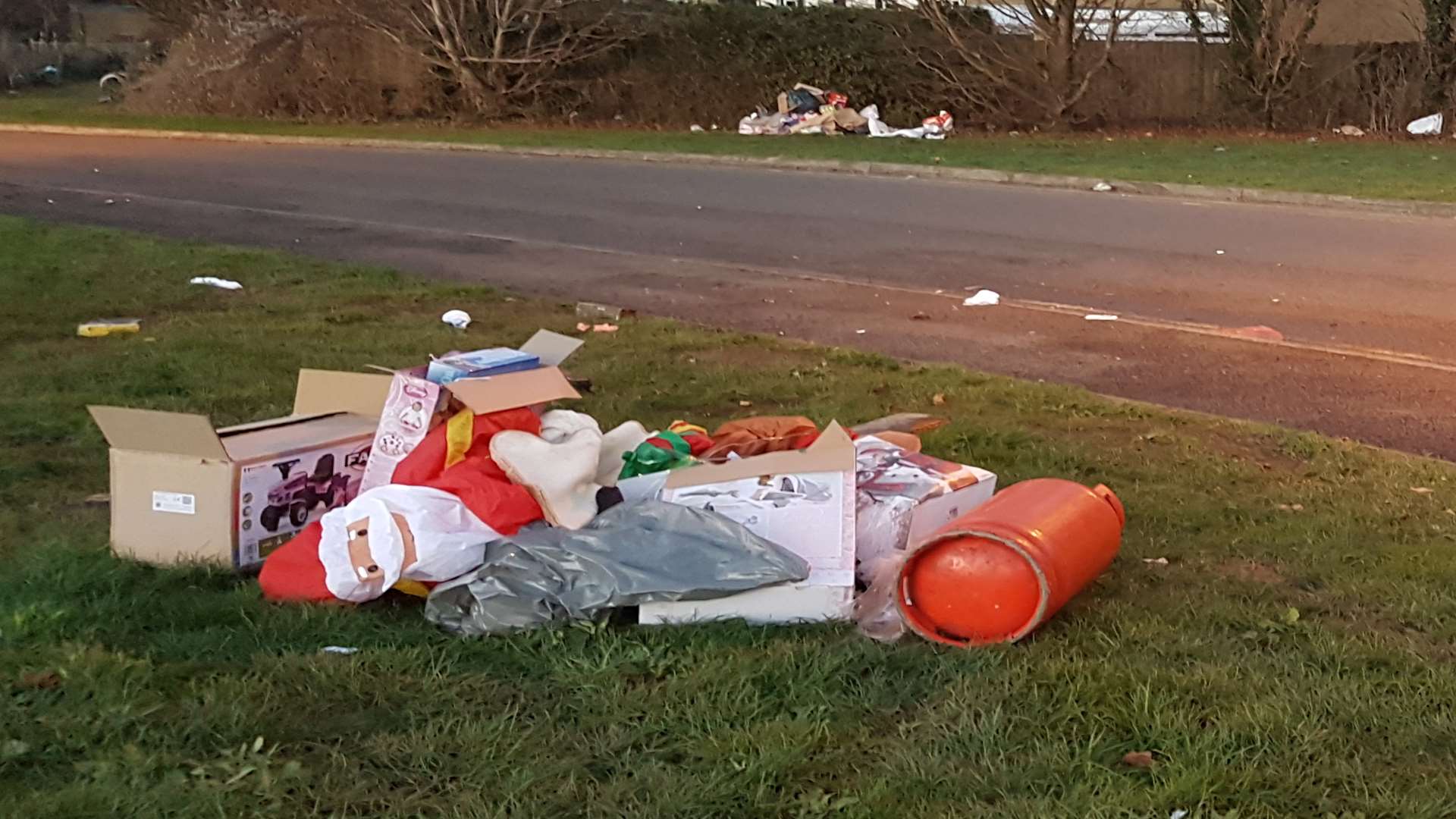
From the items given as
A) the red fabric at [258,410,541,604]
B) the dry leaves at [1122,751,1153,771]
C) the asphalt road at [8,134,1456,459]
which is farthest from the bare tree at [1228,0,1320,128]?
the dry leaves at [1122,751,1153,771]

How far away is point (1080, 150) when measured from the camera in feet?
73.7

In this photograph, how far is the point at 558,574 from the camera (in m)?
3.88

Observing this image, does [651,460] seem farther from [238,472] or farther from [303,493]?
[238,472]

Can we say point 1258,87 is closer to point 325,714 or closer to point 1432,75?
point 1432,75

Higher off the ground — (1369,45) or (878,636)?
(1369,45)

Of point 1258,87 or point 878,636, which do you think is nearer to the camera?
point 878,636

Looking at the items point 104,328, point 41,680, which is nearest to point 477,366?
point 41,680

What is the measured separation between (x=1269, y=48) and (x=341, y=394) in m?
25.6

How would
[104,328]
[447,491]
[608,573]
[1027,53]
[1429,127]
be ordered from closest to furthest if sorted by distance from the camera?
[608,573] → [447,491] → [104,328] → [1429,127] → [1027,53]

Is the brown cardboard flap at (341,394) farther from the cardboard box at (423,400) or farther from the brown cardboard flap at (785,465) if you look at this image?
the brown cardboard flap at (785,465)

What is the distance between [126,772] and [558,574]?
1.24 metres

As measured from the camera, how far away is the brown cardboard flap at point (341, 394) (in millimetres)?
4820

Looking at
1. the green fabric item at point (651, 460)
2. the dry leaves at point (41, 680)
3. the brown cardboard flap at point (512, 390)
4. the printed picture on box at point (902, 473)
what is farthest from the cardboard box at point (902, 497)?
the dry leaves at point (41, 680)

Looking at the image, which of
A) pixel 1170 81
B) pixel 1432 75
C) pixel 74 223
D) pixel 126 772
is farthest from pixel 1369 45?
pixel 126 772
